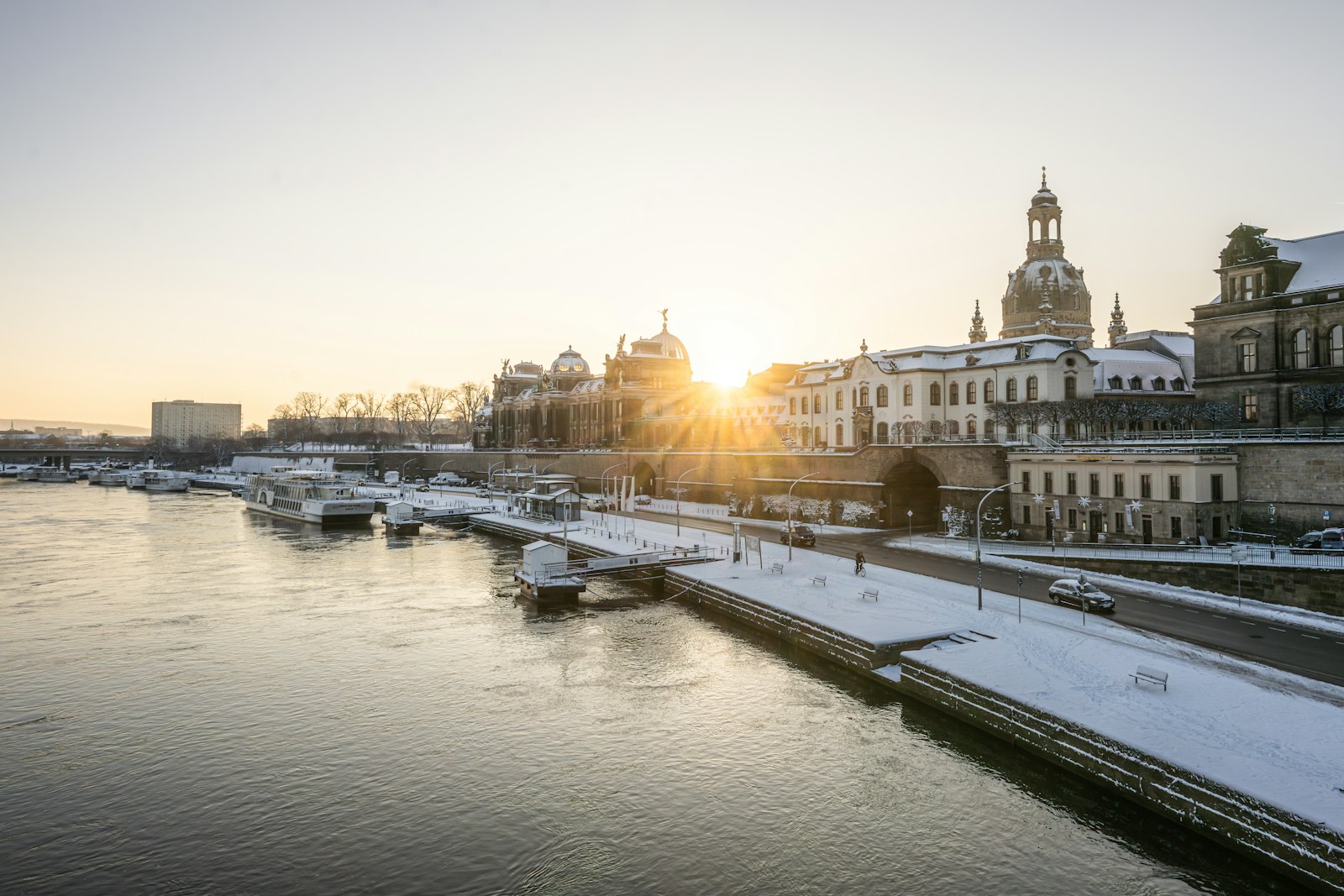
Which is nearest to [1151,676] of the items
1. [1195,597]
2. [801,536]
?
[1195,597]

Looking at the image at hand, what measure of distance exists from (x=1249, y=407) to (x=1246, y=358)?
3.34 metres

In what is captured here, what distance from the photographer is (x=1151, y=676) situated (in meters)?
26.7

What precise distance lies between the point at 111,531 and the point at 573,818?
3419 inches

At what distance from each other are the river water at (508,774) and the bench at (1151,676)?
5.13 metres

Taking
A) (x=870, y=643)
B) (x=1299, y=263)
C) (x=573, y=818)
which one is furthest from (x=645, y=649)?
(x=1299, y=263)

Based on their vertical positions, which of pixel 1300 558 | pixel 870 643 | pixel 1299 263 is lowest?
pixel 870 643

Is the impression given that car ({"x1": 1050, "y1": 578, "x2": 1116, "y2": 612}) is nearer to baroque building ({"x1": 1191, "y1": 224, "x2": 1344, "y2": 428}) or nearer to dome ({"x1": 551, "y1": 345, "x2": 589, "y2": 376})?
baroque building ({"x1": 1191, "y1": 224, "x2": 1344, "y2": 428})

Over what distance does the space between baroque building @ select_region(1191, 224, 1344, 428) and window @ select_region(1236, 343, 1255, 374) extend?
0.05 metres

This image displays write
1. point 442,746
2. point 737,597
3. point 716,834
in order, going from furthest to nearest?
point 737,597, point 442,746, point 716,834

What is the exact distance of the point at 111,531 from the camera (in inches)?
3445

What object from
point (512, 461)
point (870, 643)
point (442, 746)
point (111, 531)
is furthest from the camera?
point (512, 461)

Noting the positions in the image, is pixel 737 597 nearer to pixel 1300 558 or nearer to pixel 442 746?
pixel 442 746

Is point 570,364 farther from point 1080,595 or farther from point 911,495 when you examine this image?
point 1080,595

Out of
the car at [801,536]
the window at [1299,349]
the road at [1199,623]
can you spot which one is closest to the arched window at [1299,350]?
the window at [1299,349]
